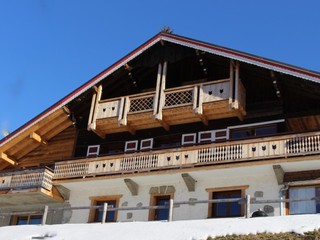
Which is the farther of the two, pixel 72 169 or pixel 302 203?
pixel 72 169

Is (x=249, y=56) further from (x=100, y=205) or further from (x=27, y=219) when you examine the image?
(x=27, y=219)

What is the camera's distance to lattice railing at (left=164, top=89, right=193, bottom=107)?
22.4 metres

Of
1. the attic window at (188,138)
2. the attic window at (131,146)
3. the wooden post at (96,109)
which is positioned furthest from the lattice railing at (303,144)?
the wooden post at (96,109)

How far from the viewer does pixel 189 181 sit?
829 inches

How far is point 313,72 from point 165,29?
738 centimetres

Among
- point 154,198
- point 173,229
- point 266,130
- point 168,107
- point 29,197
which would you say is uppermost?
point 168,107

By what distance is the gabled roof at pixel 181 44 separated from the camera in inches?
796

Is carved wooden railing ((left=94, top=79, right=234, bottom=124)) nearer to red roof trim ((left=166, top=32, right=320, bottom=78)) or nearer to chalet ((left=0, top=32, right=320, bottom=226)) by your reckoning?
chalet ((left=0, top=32, right=320, bottom=226))

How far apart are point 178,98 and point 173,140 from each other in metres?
1.86

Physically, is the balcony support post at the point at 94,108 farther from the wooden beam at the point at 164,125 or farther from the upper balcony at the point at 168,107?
the wooden beam at the point at 164,125

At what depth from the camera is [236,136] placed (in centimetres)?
2212

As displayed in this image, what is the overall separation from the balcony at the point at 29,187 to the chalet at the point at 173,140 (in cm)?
5

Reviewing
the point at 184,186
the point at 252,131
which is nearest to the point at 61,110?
the point at 184,186

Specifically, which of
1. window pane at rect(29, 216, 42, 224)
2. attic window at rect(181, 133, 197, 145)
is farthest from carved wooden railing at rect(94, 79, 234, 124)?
window pane at rect(29, 216, 42, 224)
